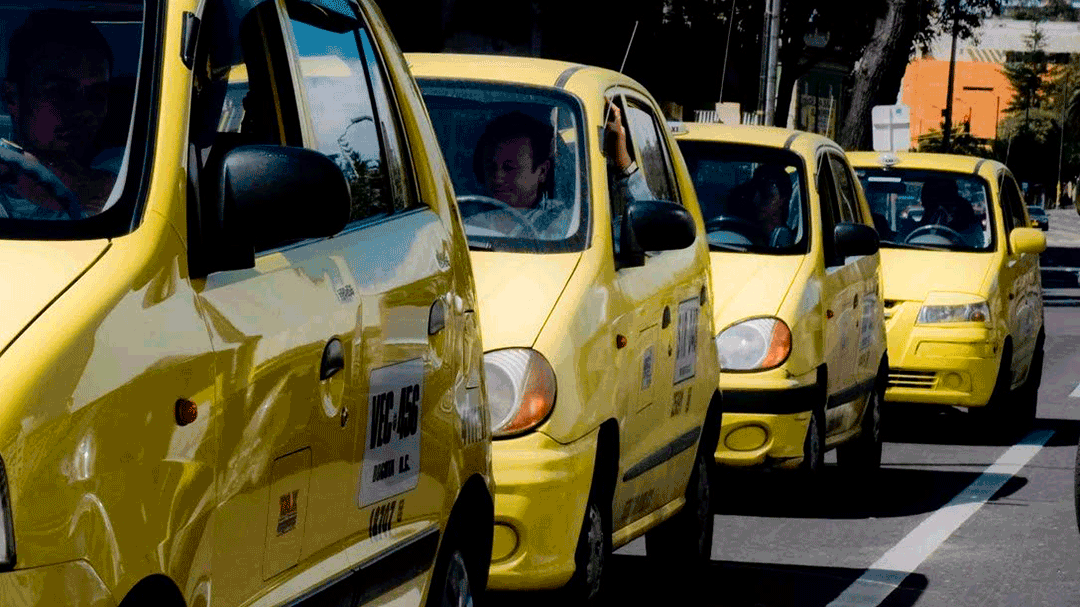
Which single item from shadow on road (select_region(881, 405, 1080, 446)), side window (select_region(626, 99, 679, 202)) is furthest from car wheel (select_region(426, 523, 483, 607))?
shadow on road (select_region(881, 405, 1080, 446))

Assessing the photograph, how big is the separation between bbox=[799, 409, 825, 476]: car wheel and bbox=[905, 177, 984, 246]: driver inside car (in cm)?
446

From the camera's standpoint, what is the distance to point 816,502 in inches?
423

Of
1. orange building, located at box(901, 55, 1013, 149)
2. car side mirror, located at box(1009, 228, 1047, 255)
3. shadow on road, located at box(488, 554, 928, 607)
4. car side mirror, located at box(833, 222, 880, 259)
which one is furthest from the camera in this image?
orange building, located at box(901, 55, 1013, 149)

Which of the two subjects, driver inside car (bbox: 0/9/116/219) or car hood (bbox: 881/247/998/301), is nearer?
driver inside car (bbox: 0/9/116/219)

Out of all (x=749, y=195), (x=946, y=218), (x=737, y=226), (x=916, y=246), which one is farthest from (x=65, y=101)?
(x=946, y=218)

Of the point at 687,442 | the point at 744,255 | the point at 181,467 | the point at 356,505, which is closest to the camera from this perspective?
the point at 181,467

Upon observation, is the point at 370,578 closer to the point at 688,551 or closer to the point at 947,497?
the point at 688,551

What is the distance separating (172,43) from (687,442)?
4.37m

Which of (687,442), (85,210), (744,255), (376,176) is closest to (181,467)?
(85,210)

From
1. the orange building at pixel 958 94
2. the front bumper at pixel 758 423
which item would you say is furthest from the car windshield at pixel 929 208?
the orange building at pixel 958 94

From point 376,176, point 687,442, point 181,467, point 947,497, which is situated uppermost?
point 376,176

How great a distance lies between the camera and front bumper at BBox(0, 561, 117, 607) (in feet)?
9.11

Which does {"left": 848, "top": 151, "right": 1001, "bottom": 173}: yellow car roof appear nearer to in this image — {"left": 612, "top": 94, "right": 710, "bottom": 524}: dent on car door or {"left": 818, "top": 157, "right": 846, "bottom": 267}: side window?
{"left": 818, "top": 157, "right": 846, "bottom": 267}: side window

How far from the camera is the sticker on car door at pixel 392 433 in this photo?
13.8ft
